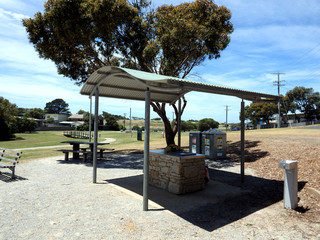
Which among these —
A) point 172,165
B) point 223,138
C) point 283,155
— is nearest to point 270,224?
point 172,165

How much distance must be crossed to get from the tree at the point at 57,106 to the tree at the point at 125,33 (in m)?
138

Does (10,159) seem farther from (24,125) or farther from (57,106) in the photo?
(57,106)

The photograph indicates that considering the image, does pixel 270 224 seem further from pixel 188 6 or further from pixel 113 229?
pixel 188 6

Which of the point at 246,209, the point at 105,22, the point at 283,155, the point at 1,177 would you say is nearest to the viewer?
the point at 246,209

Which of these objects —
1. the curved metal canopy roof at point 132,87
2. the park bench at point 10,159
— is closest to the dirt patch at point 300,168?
the curved metal canopy roof at point 132,87

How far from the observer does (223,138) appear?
40.4ft

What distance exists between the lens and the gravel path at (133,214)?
3920 mm

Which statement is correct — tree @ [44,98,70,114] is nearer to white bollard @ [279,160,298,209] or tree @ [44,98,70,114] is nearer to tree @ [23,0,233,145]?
tree @ [23,0,233,145]

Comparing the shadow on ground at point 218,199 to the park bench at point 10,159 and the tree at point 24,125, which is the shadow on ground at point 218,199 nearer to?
the park bench at point 10,159

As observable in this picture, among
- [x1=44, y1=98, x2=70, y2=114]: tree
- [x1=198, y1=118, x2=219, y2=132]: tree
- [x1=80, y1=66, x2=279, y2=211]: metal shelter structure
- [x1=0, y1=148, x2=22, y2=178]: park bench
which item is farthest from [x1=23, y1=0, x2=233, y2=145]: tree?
[x1=44, y1=98, x2=70, y2=114]: tree

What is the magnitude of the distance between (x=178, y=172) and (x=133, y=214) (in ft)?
5.88

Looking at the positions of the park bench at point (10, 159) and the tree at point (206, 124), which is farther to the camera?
the tree at point (206, 124)

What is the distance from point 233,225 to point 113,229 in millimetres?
2215

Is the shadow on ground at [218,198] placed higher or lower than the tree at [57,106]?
lower
